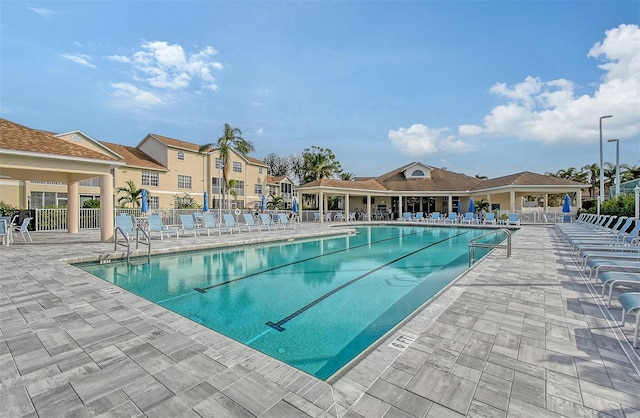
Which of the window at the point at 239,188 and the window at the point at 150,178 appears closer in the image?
the window at the point at 150,178

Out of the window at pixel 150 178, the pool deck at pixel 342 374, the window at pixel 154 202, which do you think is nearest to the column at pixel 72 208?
the pool deck at pixel 342 374

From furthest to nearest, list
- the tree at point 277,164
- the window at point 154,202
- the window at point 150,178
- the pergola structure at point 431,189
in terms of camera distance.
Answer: the tree at point 277,164 < the window at point 154,202 < the window at point 150,178 < the pergola structure at point 431,189

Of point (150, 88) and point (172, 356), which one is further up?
point (150, 88)

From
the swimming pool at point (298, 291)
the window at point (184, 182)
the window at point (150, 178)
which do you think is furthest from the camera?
the window at point (184, 182)

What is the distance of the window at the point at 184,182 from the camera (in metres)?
29.5

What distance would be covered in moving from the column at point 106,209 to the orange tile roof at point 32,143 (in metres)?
0.86

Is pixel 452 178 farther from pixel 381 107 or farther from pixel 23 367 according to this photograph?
pixel 23 367

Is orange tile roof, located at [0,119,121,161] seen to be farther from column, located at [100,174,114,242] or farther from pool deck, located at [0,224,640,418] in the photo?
pool deck, located at [0,224,640,418]

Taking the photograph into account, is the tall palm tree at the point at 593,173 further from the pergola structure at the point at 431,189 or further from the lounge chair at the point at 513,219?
the lounge chair at the point at 513,219

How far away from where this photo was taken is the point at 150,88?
20688 mm

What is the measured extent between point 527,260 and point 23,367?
9635mm

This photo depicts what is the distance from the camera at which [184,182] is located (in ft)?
98.0

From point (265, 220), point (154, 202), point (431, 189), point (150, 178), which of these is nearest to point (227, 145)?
point (150, 178)

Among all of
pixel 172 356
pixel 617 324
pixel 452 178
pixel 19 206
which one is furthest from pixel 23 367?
pixel 452 178
